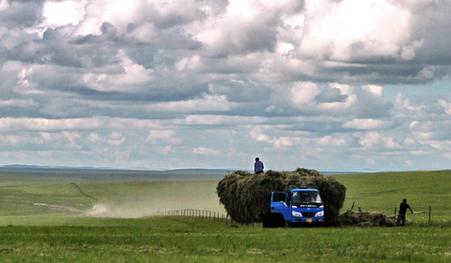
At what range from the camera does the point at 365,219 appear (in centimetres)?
6334

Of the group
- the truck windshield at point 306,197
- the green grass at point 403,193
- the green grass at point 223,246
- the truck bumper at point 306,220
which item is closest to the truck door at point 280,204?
the truck bumper at point 306,220

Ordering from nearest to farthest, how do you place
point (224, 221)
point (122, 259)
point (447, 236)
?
1. point (122, 259)
2. point (447, 236)
3. point (224, 221)

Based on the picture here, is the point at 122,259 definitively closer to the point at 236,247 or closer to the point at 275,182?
the point at 236,247

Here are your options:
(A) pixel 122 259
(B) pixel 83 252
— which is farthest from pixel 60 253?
(A) pixel 122 259

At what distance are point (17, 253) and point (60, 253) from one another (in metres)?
1.65

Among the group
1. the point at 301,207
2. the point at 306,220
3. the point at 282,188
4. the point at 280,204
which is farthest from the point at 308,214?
the point at 282,188

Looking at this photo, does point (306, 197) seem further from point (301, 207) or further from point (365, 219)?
point (365, 219)

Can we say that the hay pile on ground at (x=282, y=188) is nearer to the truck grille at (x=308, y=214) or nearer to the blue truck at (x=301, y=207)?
the blue truck at (x=301, y=207)

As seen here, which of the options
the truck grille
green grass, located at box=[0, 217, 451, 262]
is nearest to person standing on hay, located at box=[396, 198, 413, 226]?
the truck grille

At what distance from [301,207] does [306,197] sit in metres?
0.81

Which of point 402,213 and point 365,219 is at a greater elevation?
point 402,213

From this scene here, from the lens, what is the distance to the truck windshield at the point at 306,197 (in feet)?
194

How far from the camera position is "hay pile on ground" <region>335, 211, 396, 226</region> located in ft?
205

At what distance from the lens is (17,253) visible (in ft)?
120
